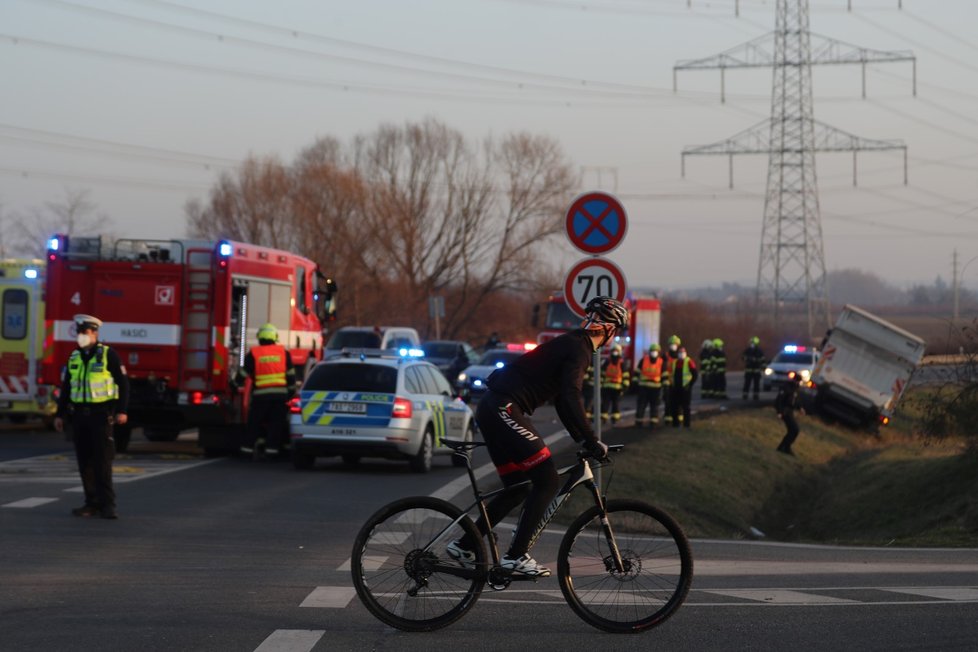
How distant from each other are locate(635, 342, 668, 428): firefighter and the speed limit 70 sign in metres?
16.2

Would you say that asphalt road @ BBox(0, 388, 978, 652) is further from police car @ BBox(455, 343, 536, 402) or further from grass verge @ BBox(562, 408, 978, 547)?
police car @ BBox(455, 343, 536, 402)

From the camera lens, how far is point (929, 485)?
19.5m

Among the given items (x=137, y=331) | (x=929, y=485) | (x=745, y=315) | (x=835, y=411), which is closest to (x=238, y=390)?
(x=137, y=331)

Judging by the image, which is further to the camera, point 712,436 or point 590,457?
point 712,436

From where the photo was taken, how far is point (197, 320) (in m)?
20.3

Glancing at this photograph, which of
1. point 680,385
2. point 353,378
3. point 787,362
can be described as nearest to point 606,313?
point 353,378

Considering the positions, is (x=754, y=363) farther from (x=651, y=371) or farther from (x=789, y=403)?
(x=789, y=403)

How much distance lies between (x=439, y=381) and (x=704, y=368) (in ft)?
74.4

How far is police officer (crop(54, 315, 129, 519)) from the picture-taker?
12906 mm

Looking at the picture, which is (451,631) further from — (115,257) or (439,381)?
(115,257)

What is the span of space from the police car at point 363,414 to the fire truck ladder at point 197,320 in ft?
6.19

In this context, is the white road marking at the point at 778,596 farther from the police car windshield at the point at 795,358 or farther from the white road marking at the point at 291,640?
the police car windshield at the point at 795,358

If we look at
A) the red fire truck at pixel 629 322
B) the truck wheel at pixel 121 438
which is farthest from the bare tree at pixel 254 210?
the truck wheel at pixel 121 438

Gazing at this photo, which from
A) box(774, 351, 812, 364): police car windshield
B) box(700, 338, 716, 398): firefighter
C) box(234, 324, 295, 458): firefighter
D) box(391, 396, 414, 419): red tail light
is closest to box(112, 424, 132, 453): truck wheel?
box(234, 324, 295, 458): firefighter
